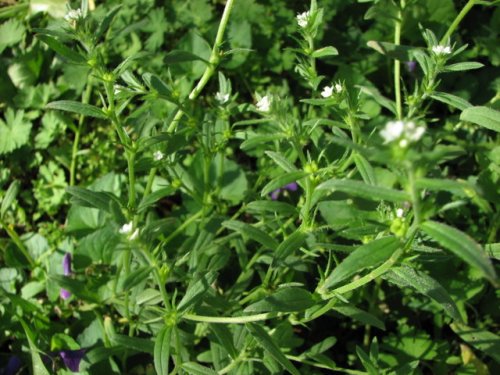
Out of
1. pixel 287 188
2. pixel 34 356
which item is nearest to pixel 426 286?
pixel 287 188

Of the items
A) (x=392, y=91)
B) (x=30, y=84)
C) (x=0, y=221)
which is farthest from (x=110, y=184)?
(x=392, y=91)

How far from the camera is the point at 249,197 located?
8.12 ft

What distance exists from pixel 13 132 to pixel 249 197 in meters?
1.71

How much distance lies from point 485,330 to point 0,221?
2299 millimetres

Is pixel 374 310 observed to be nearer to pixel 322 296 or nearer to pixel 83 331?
pixel 322 296

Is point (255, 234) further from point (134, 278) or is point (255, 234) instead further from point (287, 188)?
point (287, 188)

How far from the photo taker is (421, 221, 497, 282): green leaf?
3.88 ft

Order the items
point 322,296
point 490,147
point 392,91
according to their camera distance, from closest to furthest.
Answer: point 322,296 < point 490,147 < point 392,91

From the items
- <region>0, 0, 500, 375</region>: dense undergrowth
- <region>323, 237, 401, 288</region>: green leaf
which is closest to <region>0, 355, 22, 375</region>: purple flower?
<region>0, 0, 500, 375</region>: dense undergrowth

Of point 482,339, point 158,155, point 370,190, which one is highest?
point 370,190

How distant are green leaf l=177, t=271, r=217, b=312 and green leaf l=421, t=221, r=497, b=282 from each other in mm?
849

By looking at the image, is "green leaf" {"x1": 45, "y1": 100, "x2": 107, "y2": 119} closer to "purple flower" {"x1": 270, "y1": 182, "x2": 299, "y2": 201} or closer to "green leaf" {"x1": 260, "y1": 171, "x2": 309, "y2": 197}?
"green leaf" {"x1": 260, "y1": 171, "x2": 309, "y2": 197}

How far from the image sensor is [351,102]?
1.93 meters

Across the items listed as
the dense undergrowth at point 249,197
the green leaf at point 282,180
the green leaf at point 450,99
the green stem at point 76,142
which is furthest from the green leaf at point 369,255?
the green stem at point 76,142
